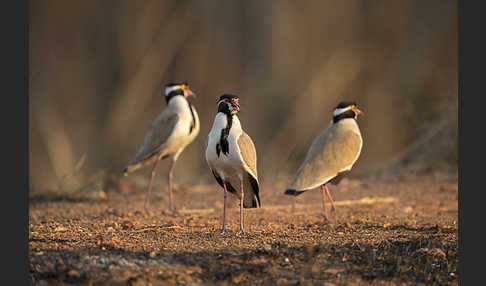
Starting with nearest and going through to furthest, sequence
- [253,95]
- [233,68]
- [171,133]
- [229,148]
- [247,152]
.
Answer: [229,148]
[247,152]
[171,133]
[253,95]
[233,68]

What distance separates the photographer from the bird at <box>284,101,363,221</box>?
21.0 feet

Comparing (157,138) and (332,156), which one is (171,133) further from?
(332,156)

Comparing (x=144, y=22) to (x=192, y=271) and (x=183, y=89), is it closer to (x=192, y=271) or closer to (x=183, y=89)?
(x=183, y=89)

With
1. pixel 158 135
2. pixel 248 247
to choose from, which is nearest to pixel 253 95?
pixel 158 135

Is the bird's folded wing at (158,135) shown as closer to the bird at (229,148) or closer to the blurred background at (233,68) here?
the bird at (229,148)

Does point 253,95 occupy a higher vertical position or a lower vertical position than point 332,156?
higher

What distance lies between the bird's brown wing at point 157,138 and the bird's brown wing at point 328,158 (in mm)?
2114

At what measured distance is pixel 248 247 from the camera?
4.68 meters

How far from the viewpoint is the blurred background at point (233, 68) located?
1378 centimetres

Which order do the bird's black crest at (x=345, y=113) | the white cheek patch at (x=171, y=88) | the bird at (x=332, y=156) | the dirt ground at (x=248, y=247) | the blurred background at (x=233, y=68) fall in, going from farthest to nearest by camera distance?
the blurred background at (x=233, y=68) < the white cheek patch at (x=171, y=88) < the bird's black crest at (x=345, y=113) < the bird at (x=332, y=156) < the dirt ground at (x=248, y=247)

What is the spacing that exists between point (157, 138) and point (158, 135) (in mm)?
42

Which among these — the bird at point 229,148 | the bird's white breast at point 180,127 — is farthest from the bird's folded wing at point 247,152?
the bird's white breast at point 180,127

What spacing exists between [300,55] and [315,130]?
334 centimetres

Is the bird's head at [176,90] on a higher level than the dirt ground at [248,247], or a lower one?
higher
